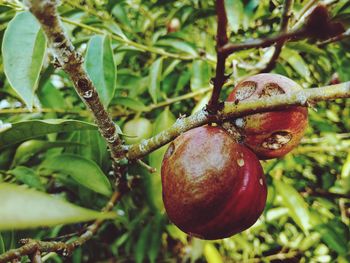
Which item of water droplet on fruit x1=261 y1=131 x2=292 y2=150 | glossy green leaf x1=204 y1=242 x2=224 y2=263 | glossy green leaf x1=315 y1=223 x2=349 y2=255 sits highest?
water droplet on fruit x1=261 y1=131 x2=292 y2=150

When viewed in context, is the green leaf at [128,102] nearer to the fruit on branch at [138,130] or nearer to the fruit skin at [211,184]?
the fruit on branch at [138,130]

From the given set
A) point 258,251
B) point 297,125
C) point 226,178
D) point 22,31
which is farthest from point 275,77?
point 258,251

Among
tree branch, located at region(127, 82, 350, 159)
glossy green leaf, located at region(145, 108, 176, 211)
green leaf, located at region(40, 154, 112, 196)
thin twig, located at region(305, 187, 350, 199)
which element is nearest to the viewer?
tree branch, located at region(127, 82, 350, 159)

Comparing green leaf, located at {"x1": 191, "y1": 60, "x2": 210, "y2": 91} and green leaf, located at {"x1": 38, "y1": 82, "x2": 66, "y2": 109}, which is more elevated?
green leaf, located at {"x1": 191, "y1": 60, "x2": 210, "y2": 91}

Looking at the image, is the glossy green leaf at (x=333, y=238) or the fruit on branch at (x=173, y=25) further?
the fruit on branch at (x=173, y=25)

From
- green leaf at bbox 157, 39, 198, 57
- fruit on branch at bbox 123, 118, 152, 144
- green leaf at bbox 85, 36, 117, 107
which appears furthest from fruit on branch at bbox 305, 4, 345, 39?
green leaf at bbox 157, 39, 198, 57

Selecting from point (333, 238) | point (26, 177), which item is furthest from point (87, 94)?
point (333, 238)

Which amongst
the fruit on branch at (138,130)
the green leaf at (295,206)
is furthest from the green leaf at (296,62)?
the fruit on branch at (138,130)

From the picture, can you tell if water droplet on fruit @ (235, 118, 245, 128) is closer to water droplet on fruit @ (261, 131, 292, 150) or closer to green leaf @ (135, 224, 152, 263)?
water droplet on fruit @ (261, 131, 292, 150)
